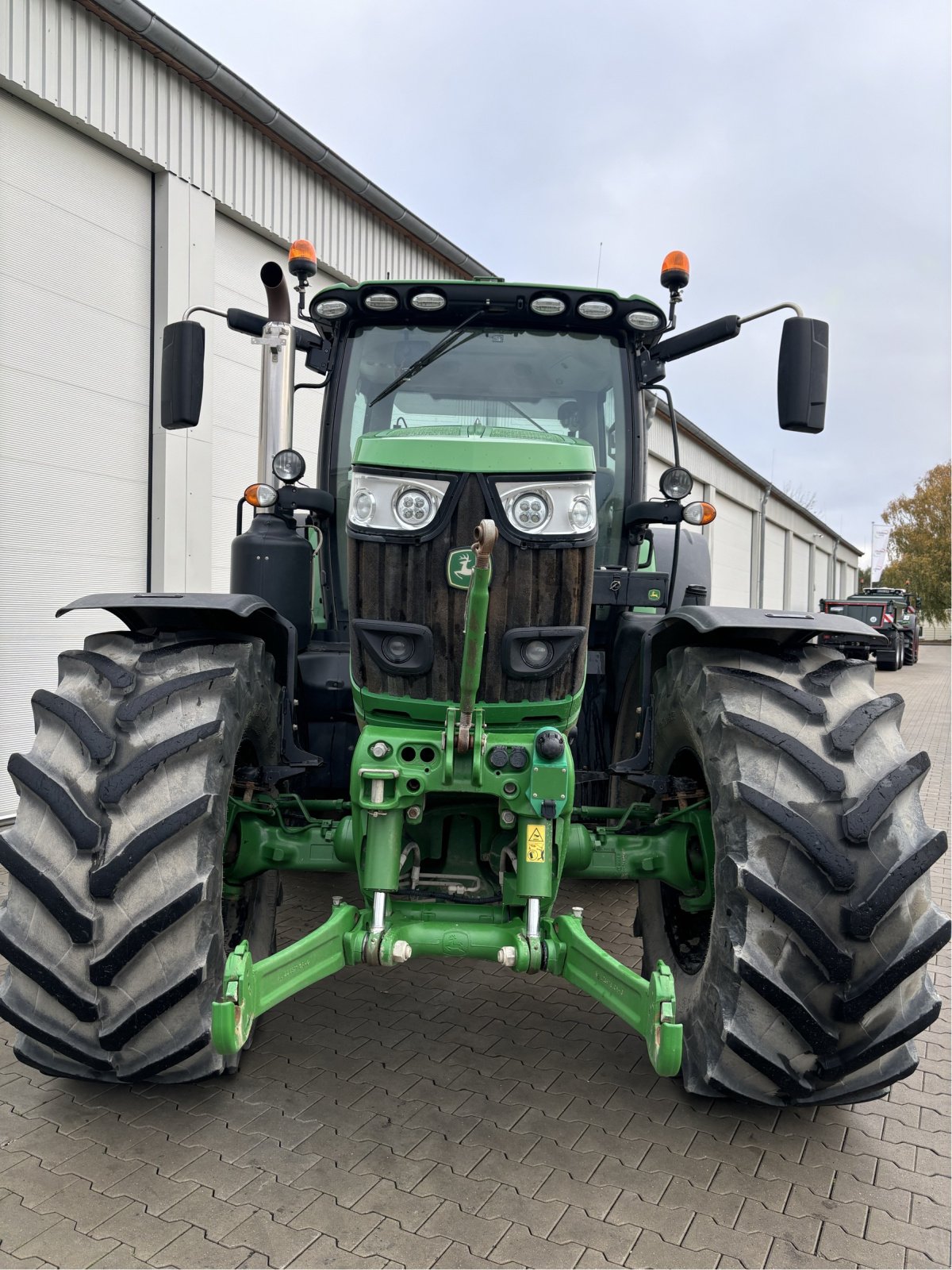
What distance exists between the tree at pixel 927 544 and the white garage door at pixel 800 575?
16582mm

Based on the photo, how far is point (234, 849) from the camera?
3314 mm

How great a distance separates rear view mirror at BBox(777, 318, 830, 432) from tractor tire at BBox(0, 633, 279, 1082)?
2.29 metres

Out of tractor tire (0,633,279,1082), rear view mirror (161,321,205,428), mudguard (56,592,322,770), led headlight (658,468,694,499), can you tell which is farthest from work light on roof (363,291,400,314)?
tractor tire (0,633,279,1082)

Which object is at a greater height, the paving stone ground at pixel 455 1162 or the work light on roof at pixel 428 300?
the work light on roof at pixel 428 300

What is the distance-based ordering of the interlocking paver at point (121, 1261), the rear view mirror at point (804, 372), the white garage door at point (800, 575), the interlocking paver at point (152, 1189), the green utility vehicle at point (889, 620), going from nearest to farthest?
the interlocking paver at point (121, 1261) < the interlocking paver at point (152, 1189) < the rear view mirror at point (804, 372) < the green utility vehicle at point (889, 620) < the white garage door at point (800, 575)

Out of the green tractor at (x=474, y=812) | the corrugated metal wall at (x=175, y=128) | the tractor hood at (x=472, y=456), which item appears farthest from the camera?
the corrugated metal wall at (x=175, y=128)

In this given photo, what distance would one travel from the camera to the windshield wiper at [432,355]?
12.8ft

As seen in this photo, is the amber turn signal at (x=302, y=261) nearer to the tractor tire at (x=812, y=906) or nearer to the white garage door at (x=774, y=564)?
the tractor tire at (x=812, y=906)

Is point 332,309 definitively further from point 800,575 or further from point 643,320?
point 800,575

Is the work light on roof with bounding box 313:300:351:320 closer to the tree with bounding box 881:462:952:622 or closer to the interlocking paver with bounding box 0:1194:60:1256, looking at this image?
the interlocking paver with bounding box 0:1194:60:1256

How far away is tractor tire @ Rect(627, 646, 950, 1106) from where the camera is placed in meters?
2.57

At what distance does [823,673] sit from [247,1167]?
2089 mm

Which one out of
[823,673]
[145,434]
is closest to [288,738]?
[823,673]

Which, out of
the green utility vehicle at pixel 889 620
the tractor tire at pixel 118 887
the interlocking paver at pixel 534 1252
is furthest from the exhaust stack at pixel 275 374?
the green utility vehicle at pixel 889 620
